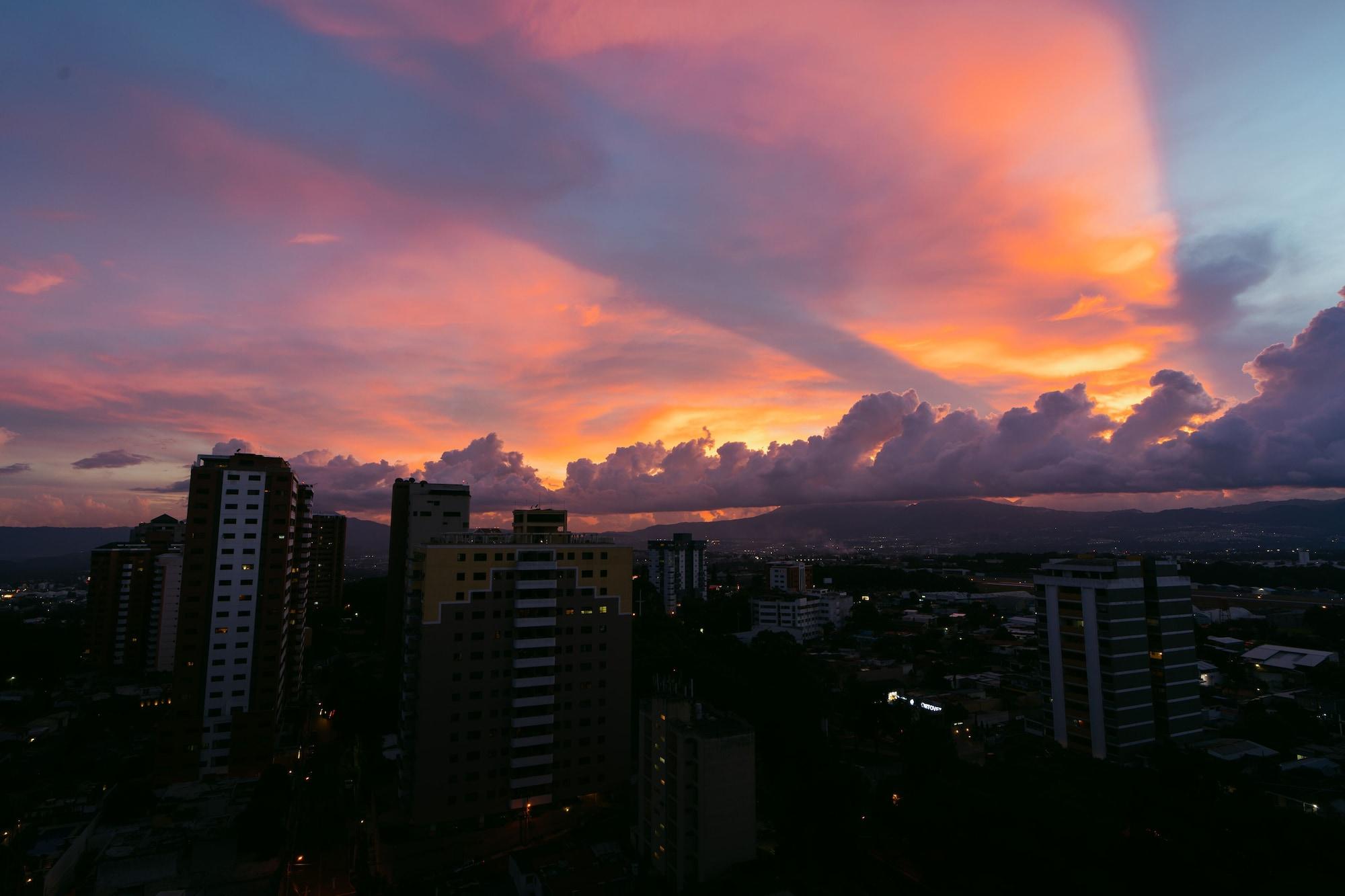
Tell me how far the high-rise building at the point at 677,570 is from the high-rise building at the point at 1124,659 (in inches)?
3086

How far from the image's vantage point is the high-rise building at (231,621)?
41.3m

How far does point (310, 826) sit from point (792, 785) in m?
25.9

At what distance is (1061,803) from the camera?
2586 cm

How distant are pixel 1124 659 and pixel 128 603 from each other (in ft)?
295

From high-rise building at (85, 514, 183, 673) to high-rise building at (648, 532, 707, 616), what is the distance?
225ft

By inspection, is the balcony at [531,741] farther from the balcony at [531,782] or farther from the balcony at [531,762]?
the balcony at [531,782]

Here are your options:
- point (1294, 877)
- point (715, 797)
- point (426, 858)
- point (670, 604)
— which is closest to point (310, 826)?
point (426, 858)

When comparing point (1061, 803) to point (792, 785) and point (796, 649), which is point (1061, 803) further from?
point (796, 649)

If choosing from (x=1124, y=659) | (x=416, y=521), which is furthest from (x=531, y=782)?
(x=1124, y=659)

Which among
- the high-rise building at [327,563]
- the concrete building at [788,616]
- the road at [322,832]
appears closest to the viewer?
the road at [322,832]

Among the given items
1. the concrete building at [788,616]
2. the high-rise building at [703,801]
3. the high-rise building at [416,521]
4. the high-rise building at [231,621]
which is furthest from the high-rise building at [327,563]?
the high-rise building at [703,801]

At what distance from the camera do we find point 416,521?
181 ft

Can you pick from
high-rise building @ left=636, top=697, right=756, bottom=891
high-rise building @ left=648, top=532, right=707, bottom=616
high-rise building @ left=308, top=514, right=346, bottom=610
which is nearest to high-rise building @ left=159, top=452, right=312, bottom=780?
high-rise building @ left=636, top=697, right=756, bottom=891

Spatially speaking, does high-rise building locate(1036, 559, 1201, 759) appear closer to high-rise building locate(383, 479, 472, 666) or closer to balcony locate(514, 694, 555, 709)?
balcony locate(514, 694, 555, 709)
